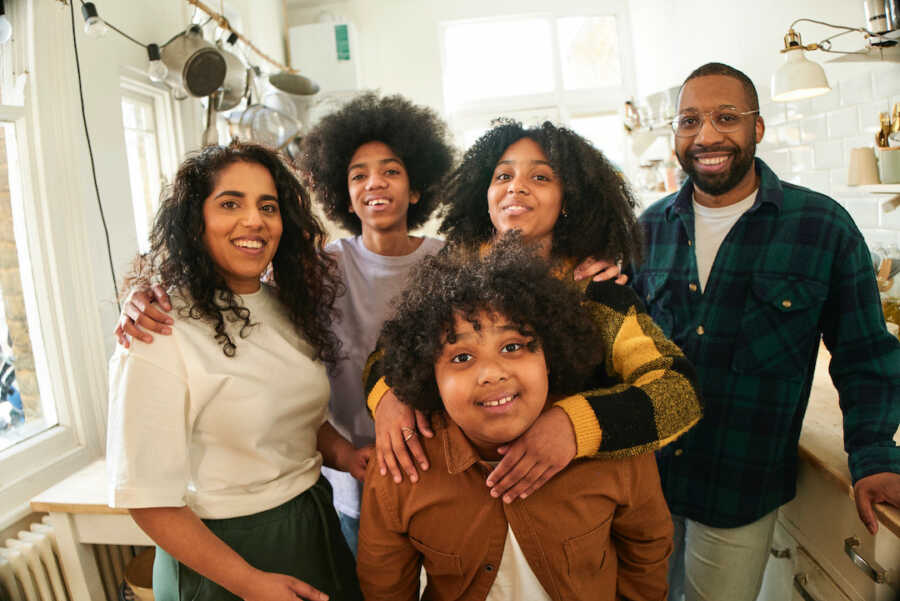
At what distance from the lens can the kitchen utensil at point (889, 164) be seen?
1.68 metres

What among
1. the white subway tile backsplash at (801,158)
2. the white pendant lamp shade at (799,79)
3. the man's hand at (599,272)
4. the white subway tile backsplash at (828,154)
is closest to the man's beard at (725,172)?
the man's hand at (599,272)

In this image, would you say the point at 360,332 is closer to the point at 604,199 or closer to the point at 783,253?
the point at 604,199

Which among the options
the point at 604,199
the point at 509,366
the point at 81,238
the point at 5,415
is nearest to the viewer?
the point at 509,366

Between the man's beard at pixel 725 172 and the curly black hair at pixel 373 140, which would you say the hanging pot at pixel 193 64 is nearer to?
A: the curly black hair at pixel 373 140

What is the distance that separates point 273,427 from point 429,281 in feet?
1.35

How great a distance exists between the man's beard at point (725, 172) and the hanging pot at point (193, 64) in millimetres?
1826

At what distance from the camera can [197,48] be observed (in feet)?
7.73

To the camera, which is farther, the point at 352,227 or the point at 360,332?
the point at 352,227

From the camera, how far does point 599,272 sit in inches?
50.2

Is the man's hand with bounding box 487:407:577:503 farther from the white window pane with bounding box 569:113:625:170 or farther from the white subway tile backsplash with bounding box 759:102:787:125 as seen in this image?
the white window pane with bounding box 569:113:625:170

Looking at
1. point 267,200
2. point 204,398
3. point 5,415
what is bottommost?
point 5,415

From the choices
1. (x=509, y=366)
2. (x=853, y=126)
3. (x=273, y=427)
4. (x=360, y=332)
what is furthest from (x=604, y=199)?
(x=853, y=126)

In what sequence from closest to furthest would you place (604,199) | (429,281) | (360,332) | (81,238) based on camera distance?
(429,281), (604,199), (360,332), (81,238)

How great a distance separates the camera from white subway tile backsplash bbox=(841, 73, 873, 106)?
7.07 ft
